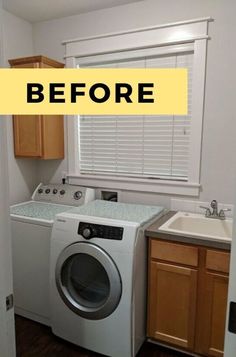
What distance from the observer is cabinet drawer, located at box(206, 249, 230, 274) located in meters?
1.77

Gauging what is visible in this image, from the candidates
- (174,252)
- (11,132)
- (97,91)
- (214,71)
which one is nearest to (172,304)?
(174,252)

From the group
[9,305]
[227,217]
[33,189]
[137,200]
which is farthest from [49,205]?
[9,305]

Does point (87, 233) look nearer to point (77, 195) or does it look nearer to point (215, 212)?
point (77, 195)

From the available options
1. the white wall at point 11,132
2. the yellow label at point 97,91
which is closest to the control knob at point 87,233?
the yellow label at point 97,91

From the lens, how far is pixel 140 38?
2393 millimetres

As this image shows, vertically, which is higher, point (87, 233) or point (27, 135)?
point (27, 135)

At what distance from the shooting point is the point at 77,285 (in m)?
2.13

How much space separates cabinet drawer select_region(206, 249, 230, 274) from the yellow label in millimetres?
1120

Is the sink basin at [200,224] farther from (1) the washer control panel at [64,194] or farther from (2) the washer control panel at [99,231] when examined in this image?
(1) the washer control panel at [64,194]

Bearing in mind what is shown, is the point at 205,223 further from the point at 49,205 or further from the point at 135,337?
the point at 49,205

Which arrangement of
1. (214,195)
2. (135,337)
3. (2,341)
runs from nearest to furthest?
(2,341) → (135,337) → (214,195)

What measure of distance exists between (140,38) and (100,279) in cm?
193

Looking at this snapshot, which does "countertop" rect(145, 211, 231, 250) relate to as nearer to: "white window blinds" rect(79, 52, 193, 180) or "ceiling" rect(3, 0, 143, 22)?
"white window blinds" rect(79, 52, 193, 180)

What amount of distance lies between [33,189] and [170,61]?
1848mm
